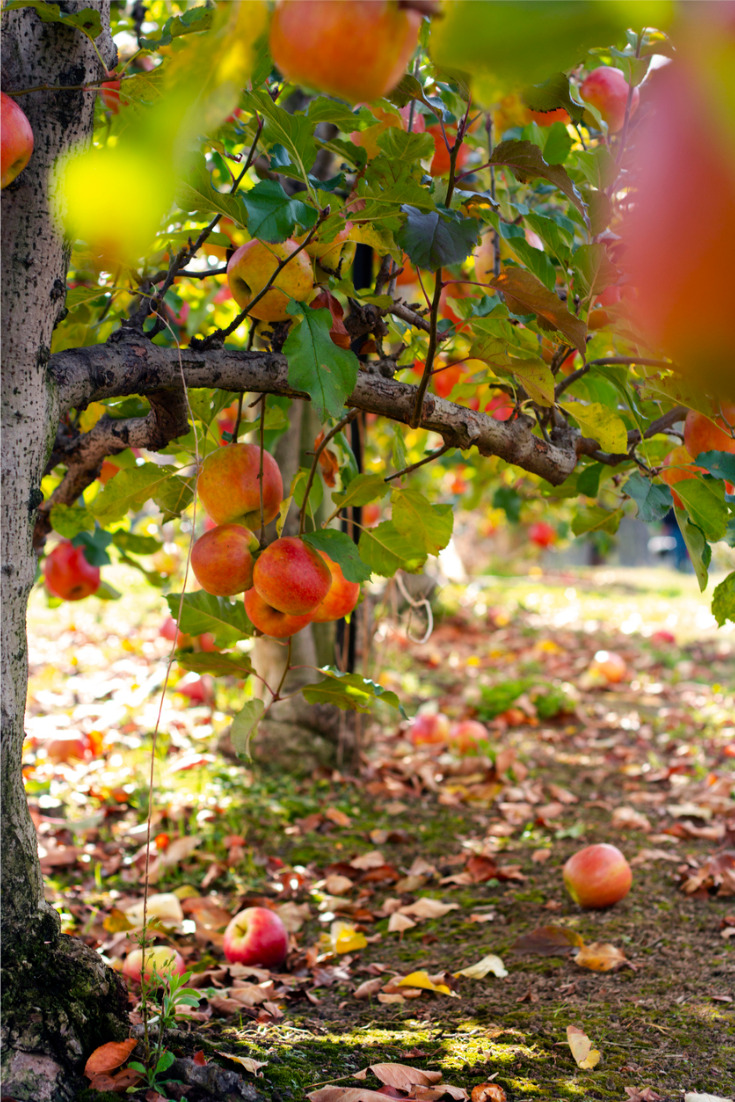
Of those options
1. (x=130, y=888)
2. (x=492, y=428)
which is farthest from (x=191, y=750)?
(x=492, y=428)

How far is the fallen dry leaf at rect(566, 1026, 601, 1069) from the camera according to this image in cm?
136

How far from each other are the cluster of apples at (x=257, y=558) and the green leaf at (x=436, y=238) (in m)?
0.48

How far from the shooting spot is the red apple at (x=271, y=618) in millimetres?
1326

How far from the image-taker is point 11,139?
0.95m

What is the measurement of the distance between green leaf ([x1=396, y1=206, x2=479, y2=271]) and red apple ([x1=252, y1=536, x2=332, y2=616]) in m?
0.46

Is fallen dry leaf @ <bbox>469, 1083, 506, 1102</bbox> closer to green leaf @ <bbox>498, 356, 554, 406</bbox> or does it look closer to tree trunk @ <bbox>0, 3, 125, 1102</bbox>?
tree trunk @ <bbox>0, 3, 125, 1102</bbox>

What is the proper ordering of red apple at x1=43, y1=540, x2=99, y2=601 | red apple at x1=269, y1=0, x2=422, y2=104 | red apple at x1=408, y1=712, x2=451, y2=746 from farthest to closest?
1. red apple at x1=408, y1=712, x2=451, y2=746
2. red apple at x1=43, y1=540, x2=99, y2=601
3. red apple at x1=269, y1=0, x2=422, y2=104

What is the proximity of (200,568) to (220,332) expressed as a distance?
1.21 feet

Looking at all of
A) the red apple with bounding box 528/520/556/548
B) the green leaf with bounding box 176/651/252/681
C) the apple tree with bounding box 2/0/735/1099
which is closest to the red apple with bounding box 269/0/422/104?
the apple tree with bounding box 2/0/735/1099

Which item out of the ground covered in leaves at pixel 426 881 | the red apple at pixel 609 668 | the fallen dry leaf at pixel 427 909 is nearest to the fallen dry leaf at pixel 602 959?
the ground covered in leaves at pixel 426 881

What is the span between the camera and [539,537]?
8.65m

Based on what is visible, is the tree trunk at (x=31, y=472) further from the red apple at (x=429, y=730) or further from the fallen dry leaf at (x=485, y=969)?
the red apple at (x=429, y=730)

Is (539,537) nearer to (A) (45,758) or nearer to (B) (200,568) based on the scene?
(A) (45,758)

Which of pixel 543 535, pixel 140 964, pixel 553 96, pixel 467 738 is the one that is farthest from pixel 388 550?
pixel 543 535
